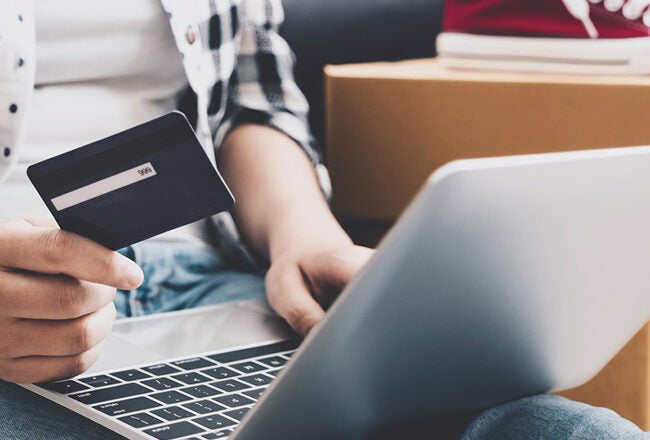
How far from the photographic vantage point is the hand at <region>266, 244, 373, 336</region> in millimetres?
586

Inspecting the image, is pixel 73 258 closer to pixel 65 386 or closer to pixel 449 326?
pixel 65 386

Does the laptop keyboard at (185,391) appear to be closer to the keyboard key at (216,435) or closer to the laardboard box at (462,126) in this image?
the keyboard key at (216,435)

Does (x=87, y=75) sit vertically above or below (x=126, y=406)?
above

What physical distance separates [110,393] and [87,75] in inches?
13.1

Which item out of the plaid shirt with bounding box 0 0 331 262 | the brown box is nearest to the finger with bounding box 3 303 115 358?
the plaid shirt with bounding box 0 0 331 262

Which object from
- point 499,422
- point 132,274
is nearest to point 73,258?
point 132,274

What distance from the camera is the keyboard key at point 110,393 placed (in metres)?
0.49

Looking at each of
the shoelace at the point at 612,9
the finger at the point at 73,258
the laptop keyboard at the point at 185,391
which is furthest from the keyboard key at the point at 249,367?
the shoelace at the point at 612,9

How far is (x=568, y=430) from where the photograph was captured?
0.44 meters

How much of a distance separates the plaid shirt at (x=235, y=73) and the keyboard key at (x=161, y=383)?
0.31 m

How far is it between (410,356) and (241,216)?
18.0 inches

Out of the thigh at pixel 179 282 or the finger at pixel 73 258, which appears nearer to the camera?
the finger at pixel 73 258

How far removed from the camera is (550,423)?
442 millimetres

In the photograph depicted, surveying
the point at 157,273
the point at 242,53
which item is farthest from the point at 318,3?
the point at 157,273
